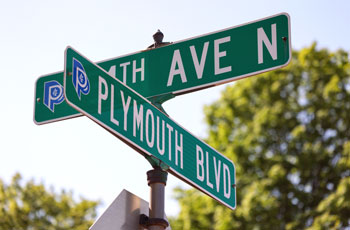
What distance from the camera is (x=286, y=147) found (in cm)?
1888

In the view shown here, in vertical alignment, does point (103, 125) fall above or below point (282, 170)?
below

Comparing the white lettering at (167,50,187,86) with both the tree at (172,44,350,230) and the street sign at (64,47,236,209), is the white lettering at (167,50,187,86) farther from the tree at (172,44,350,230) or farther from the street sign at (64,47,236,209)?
the tree at (172,44,350,230)

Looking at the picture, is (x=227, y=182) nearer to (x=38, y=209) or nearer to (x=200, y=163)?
(x=200, y=163)

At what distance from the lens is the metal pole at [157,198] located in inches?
138

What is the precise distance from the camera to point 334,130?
61.3 ft

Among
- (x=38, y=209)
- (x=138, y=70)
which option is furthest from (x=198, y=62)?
(x=38, y=209)

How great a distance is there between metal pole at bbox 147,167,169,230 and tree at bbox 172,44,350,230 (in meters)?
13.6

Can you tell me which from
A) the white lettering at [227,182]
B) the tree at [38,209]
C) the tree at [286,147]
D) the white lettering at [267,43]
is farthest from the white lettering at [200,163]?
the tree at [38,209]

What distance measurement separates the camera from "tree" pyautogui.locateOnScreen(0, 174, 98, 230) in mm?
26828

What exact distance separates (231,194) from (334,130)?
15.1m

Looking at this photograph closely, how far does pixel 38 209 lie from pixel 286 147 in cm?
1250

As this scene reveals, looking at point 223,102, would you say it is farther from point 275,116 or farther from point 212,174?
point 212,174

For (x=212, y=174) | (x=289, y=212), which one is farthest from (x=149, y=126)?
(x=289, y=212)

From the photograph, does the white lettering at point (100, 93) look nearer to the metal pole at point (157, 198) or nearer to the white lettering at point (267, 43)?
the metal pole at point (157, 198)
